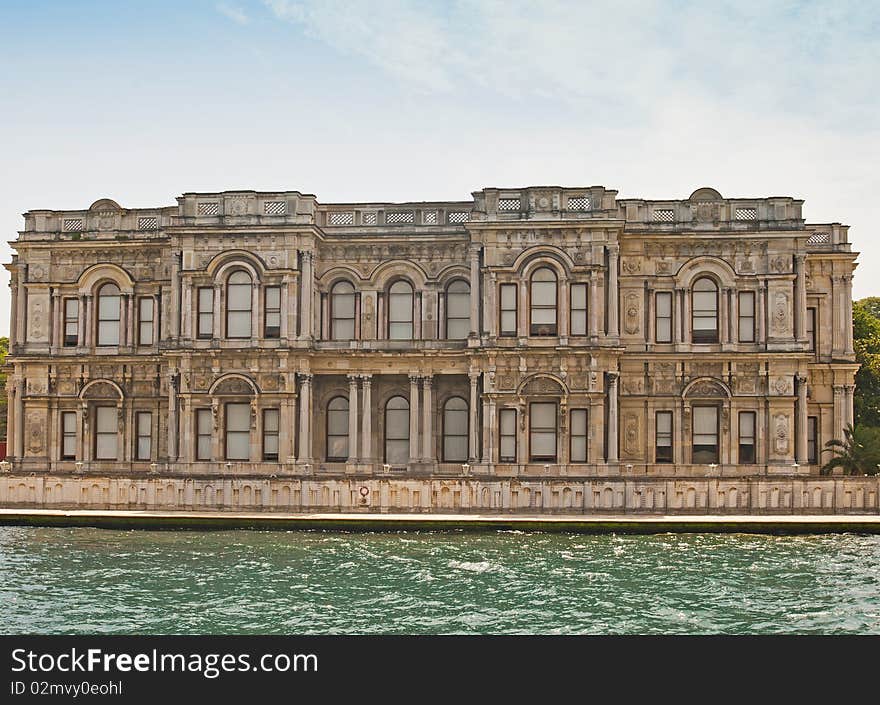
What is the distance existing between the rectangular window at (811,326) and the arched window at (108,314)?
22906mm

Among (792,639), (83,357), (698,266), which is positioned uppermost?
(698,266)

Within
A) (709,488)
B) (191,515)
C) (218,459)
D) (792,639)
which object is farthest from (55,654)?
(218,459)

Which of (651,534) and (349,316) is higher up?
(349,316)

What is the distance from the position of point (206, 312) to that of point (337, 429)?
18.2ft

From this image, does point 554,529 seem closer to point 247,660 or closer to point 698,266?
point 698,266

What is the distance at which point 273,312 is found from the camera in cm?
3375

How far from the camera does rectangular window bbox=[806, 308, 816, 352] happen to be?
36625 millimetres

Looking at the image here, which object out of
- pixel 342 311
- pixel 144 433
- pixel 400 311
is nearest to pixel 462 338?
pixel 400 311

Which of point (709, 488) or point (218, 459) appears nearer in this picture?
point (709, 488)

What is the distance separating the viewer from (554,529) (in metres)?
26.1

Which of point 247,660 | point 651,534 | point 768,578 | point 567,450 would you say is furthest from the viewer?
point 567,450

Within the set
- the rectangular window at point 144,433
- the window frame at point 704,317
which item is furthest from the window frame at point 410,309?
the window frame at point 704,317

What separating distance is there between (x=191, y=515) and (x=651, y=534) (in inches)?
444

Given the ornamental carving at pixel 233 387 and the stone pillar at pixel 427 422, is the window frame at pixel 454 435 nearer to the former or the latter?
the stone pillar at pixel 427 422
